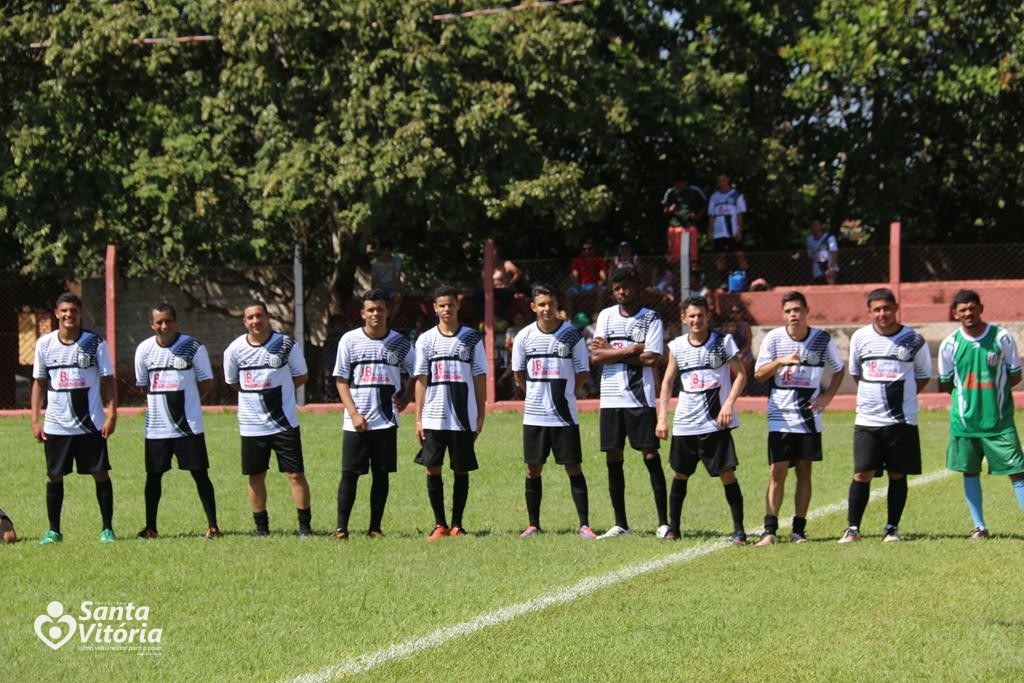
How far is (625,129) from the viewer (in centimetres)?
2359

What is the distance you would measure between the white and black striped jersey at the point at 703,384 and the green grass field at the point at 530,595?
0.88m

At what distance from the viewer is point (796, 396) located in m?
11.0

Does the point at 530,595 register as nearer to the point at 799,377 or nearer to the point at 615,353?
the point at 615,353

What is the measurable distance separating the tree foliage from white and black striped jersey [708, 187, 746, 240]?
1.14 meters

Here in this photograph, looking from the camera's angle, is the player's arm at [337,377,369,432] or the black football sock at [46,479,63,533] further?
the black football sock at [46,479,63,533]

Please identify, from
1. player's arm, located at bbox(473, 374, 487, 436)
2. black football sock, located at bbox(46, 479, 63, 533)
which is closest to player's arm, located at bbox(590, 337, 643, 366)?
player's arm, located at bbox(473, 374, 487, 436)

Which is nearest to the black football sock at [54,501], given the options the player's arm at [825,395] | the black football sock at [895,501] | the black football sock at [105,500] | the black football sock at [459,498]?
the black football sock at [105,500]

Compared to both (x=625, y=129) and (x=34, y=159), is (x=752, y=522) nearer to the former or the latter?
(x=625, y=129)

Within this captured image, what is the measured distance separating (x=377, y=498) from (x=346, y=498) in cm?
25

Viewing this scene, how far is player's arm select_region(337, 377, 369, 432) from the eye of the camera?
11.4m

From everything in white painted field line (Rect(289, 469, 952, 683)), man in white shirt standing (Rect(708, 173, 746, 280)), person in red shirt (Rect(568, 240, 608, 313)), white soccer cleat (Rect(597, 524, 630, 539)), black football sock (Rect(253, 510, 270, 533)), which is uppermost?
man in white shirt standing (Rect(708, 173, 746, 280))

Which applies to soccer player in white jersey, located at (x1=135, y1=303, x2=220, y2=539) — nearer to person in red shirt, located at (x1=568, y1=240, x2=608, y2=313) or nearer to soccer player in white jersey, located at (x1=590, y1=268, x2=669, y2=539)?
soccer player in white jersey, located at (x1=590, y1=268, x2=669, y2=539)

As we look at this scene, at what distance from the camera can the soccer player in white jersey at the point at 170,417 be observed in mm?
11523

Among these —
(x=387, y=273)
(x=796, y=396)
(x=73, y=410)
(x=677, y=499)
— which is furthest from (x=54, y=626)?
(x=387, y=273)
